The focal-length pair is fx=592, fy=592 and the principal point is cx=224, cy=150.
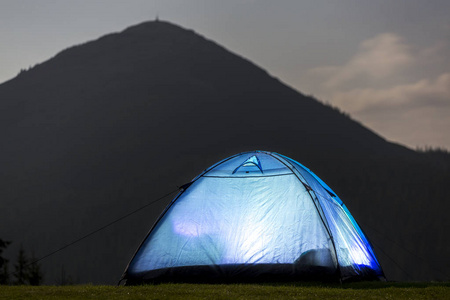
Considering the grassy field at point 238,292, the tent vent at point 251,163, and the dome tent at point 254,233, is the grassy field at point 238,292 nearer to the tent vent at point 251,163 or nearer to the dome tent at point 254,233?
the dome tent at point 254,233

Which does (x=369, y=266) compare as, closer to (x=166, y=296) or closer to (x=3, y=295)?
(x=166, y=296)

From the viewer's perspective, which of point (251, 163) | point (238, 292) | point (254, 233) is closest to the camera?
point (238, 292)

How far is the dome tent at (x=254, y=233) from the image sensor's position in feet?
52.6

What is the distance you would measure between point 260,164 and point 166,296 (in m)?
6.07

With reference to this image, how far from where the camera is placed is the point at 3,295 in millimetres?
13430

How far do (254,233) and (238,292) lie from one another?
3.24 meters

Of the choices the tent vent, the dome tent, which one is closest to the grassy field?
the dome tent

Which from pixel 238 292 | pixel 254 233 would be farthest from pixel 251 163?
pixel 238 292

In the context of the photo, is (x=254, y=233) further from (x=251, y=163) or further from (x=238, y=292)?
(x=238, y=292)

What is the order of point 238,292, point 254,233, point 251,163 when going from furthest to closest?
1. point 251,163
2. point 254,233
3. point 238,292

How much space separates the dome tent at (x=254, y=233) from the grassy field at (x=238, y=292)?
1.07 m

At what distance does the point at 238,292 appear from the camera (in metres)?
13.5

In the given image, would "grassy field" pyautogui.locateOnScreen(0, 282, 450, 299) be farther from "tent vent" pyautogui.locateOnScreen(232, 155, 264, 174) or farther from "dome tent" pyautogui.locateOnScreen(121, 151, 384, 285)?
"tent vent" pyautogui.locateOnScreen(232, 155, 264, 174)

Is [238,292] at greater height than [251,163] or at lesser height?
lesser
